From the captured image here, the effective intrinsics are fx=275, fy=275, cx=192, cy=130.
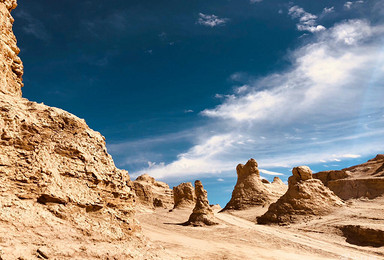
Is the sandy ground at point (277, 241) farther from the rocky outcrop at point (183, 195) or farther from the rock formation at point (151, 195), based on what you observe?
the rock formation at point (151, 195)

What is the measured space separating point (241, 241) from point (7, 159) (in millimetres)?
14997

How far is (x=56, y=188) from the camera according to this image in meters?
7.02

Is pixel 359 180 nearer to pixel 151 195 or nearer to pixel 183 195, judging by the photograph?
pixel 183 195

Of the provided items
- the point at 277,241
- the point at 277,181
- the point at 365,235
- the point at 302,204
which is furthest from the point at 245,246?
the point at 277,181

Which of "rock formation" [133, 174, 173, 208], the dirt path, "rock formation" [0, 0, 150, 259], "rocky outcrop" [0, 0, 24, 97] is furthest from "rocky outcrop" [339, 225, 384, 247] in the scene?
"rock formation" [133, 174, 173, 208]

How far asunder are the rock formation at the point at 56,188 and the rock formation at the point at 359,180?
132 ft

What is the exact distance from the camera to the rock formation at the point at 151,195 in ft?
156

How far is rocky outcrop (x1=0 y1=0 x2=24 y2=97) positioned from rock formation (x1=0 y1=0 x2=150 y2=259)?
53 millimetres

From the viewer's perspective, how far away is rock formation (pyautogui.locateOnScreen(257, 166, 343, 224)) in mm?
26500

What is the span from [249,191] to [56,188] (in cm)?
3636

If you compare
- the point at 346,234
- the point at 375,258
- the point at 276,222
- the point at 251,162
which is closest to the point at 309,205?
the point at 276,222

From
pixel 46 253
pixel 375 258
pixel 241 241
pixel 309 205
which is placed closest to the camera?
pixel 46 253

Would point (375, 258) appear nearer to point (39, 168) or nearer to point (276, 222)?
point (276, 222)

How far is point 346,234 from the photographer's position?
66.6 ft
